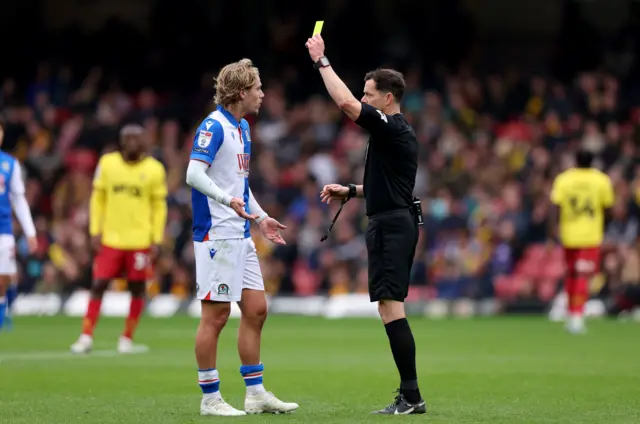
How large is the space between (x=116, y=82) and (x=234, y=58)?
297 cm

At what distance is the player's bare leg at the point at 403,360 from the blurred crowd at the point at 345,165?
15107 millimetres

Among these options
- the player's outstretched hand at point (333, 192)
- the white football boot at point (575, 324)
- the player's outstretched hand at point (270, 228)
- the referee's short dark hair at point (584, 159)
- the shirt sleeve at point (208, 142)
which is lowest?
the white football boot at point (575, 324)

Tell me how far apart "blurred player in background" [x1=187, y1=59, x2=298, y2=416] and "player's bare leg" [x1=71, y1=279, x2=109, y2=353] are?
21.3 feet

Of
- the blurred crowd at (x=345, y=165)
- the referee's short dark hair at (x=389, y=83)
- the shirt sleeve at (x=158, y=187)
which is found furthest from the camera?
the blurred crowd at (x=345, y=165)

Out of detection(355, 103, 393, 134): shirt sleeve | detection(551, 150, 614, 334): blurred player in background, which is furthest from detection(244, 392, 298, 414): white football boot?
detection(551, 150, 614, 334): blurred player in background

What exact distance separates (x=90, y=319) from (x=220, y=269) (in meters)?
6.89

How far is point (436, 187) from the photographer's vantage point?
27797 millimetres

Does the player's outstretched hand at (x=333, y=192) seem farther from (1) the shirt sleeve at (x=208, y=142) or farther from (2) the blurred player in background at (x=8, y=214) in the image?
(2) the blurred player in background at (x=8, y=214)

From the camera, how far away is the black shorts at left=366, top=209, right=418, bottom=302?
10023 millimetres

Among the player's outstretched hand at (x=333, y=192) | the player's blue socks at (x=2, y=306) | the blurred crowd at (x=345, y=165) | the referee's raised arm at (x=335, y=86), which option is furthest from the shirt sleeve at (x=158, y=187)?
the blurred crowd at (x=345, y=165)

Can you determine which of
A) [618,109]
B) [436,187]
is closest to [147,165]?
[436,187]

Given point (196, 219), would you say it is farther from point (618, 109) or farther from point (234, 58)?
point (234, 58)

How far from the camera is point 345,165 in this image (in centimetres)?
2833

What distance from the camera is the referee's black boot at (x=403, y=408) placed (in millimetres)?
9859
